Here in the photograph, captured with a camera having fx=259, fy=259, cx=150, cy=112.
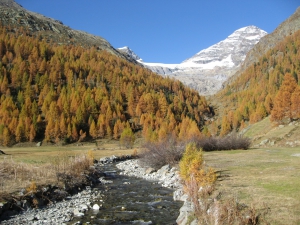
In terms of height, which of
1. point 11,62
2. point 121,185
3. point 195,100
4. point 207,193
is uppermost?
point 11,62

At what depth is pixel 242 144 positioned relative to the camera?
48.3 m

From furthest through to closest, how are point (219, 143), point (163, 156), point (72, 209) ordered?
1. point (219, 143)
2. point (163, 156)
3. point (72, 209)

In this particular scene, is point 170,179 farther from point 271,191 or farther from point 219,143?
point 219,143

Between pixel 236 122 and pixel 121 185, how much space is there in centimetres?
11890

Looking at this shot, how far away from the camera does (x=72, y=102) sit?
125 metres

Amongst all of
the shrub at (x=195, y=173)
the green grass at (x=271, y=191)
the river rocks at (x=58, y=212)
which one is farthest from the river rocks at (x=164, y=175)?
the river rocks at (x=58, y=212)

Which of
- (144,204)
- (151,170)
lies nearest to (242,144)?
(151,170)

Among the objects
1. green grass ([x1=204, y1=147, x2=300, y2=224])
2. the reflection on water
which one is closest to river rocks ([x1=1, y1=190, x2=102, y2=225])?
the reflection on water

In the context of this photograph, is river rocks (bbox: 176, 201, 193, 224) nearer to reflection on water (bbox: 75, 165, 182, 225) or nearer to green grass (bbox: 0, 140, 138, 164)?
reflection on water (bbox: 75, 165, 182, 225)

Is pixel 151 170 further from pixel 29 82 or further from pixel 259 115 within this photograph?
pixel 29 82

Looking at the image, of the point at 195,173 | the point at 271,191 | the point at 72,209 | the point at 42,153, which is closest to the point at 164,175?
the point at 195,173

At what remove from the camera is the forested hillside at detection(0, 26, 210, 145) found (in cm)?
10338

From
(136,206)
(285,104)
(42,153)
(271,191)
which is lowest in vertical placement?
(136,206)

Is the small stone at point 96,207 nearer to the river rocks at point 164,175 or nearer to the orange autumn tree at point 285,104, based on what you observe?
the river rocks at point 164,175
